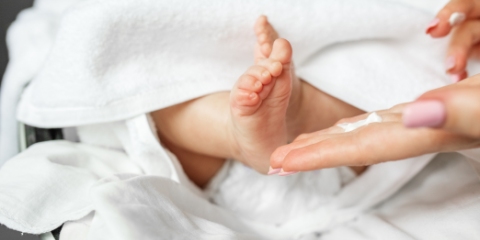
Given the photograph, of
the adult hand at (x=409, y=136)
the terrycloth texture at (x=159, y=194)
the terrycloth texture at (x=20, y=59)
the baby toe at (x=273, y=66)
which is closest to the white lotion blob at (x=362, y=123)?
the adult hand at (x=409, y=136)

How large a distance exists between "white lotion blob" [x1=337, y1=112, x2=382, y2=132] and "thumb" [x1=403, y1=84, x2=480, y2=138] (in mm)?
143

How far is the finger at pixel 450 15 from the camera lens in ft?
2.14

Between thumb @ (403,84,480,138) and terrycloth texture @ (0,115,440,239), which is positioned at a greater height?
thumb @ (403,84,480,138)

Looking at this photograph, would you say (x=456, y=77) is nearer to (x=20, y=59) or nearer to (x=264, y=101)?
(x=264, y=101)

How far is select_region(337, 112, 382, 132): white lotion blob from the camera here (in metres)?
0.39

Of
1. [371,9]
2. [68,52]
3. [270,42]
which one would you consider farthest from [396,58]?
[68,52]

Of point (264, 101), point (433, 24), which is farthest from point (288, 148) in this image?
point (433, 24)

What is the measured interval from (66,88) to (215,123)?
0.31 metres

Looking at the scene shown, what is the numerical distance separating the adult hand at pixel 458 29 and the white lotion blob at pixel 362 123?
409 millimetres

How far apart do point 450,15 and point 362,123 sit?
0.43 meters

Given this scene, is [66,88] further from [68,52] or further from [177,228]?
[177,228]

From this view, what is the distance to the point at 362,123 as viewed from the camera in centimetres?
40

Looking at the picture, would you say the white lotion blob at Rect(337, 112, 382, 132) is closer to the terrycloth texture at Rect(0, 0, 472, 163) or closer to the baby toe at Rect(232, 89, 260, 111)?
the baby toe at Rect(232, 89, 260, 111)

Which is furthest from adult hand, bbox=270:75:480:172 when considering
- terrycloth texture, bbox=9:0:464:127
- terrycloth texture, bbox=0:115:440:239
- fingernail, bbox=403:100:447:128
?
terrycloth texture, bbox=9:0:464:127
